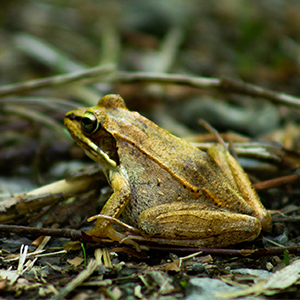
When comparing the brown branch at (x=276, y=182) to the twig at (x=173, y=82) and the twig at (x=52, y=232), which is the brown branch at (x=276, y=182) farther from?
the twig at (x=52, y=232)

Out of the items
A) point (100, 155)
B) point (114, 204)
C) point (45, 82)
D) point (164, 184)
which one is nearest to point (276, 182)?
point (164, 184)

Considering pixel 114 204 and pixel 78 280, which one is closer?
pixel 78 280

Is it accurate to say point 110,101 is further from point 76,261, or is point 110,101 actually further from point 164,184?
point 76,261

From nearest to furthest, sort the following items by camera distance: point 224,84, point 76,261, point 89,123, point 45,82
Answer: point 76,261 → point 89,123 → point 224,84 → point 45,82

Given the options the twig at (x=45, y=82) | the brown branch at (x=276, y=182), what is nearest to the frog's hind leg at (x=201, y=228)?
the brown branch at (x=276, y=182)

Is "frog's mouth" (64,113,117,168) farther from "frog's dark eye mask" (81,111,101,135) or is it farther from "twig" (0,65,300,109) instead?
"twig" (0,65,300,109)

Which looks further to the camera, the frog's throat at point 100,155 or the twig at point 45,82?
the twig at point 45,82

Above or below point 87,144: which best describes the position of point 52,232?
below
